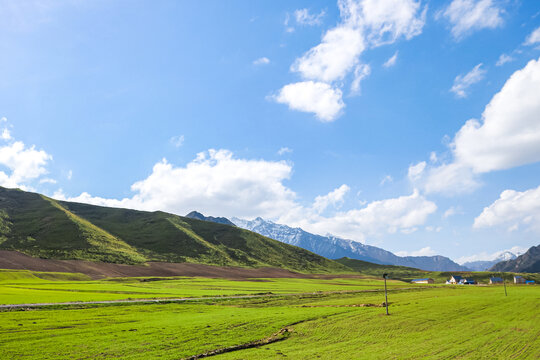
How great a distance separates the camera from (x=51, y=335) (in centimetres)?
3203

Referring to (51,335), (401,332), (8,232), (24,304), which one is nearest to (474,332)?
(401,332)

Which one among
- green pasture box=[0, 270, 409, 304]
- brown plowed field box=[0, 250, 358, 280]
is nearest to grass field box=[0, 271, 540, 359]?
green pasture box=[0, 270, 409, 304]

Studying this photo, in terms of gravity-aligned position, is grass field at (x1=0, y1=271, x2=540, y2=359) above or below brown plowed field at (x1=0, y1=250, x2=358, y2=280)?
below

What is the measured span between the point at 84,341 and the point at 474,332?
37.3m

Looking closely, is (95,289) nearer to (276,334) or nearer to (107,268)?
(276,334)

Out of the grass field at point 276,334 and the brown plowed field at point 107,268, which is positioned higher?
the brown plowed field at point 107,268

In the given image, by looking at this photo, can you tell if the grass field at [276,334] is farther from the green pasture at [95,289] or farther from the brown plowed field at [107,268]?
the brown plowed field at [107,268]

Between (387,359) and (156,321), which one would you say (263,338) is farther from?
(156,321)

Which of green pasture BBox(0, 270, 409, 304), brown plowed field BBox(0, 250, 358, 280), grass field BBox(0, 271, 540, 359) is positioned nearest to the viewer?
grass field BBox(0, 271, 540, 359)

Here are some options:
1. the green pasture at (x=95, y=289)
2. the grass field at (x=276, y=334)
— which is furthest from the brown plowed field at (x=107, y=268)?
the grass field at (x=276, y=334)

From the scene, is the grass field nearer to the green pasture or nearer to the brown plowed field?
the green pasture

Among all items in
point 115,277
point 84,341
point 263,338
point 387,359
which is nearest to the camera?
point 387,359

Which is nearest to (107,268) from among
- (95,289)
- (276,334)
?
(95,289)

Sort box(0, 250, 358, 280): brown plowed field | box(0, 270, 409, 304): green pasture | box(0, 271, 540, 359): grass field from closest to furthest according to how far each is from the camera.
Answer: box(0, 271, 540, 359): grass field
box(0, 270, 409, 304): green pasture
box(0, 250, 358, 280): brown plowed field
